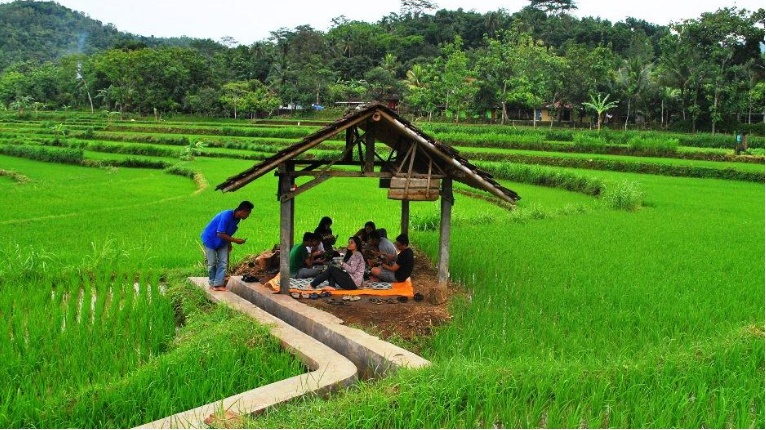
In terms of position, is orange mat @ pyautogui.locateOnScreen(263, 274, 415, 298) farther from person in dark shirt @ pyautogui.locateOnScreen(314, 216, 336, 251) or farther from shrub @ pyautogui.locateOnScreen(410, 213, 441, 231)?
shrub @ pyautogui.locateOnScreen(410, 213, 441, 231)

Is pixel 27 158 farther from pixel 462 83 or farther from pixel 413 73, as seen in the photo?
pixel 413 73

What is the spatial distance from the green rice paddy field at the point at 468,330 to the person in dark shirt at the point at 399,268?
0.78 meters

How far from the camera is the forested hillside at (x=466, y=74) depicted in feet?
111

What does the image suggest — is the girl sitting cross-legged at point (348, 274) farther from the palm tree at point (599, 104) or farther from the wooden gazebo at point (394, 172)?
the palm tree at point (599, 104)

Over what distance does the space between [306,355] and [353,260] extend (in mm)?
2112

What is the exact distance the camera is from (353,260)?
Result: 705 centimetres

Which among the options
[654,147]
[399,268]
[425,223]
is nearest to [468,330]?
[399,268]

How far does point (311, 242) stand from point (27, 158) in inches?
1025

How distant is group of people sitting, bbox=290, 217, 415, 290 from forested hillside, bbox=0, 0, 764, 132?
13.6 m

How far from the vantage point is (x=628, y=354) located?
5.19m

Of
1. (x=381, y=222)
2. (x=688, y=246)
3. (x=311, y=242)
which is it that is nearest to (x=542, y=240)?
(x=688, y=246)

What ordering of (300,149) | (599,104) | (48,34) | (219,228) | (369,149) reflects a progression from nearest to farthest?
(300,149)
(369,149)
(219,228)
(599,104)
(48,34)

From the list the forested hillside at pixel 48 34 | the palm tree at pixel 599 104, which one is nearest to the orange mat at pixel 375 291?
the palm tree at pixel 599 104

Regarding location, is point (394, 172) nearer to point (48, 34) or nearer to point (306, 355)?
point (306, 355)
